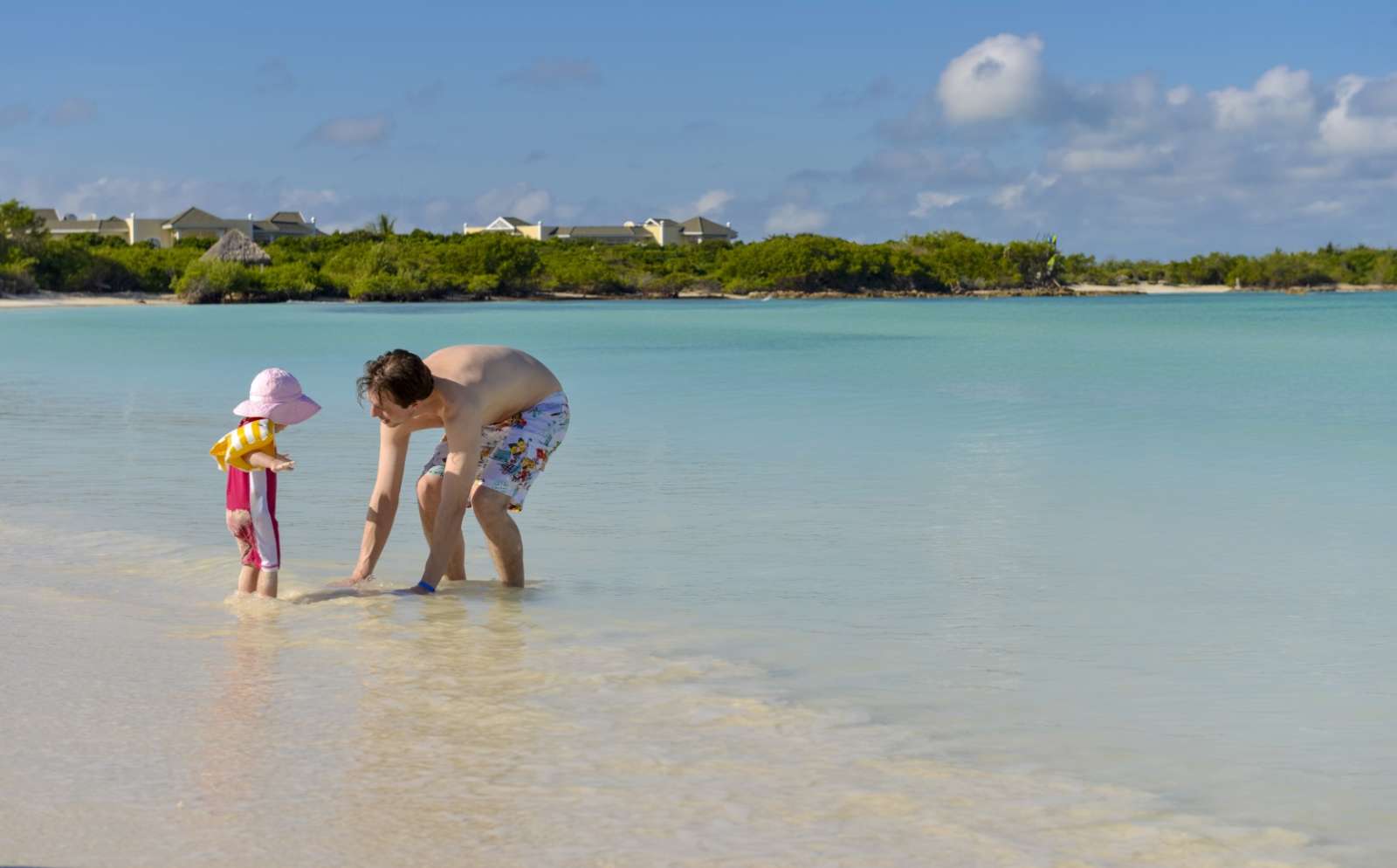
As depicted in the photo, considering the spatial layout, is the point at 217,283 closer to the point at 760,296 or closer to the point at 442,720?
the point at 760,296

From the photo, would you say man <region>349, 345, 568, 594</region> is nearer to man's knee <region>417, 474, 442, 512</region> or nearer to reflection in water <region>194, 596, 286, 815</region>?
man's knee <region>417, 474, 442, 512</region>

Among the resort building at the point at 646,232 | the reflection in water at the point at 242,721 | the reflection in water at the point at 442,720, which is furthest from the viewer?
the resort building at the point at 646,232

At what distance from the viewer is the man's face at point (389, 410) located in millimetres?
4887

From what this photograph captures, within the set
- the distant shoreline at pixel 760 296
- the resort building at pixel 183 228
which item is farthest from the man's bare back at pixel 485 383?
the resort building at pixel 183 228

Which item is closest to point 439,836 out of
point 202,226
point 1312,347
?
point 1312,347

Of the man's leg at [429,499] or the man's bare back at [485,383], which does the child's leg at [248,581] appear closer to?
the man's leg at [429,499]

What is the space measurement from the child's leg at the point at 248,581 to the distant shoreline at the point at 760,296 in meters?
58.2

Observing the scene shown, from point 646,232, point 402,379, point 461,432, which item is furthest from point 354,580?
point 646,232

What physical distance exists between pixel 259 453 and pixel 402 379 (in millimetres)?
617

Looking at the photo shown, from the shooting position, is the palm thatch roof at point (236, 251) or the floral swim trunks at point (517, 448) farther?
the palm thatch roof at point (236, 251)

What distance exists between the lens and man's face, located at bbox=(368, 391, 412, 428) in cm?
489

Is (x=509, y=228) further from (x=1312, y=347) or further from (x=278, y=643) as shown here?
(x=278, y=643)

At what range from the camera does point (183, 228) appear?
4055 inches

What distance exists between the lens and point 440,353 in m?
5.15
